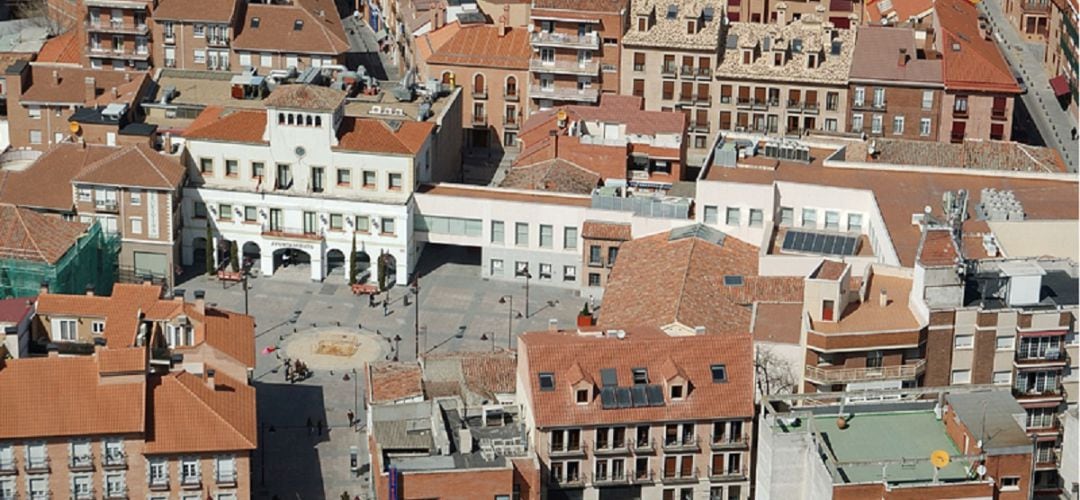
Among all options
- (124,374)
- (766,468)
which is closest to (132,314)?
(124,374)

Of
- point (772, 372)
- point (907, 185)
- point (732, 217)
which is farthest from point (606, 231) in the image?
point (772, 372)

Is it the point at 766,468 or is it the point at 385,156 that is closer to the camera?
the point at 766,468

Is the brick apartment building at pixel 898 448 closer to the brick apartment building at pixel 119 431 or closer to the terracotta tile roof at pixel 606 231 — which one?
the brick apartment building at pixel 119 431

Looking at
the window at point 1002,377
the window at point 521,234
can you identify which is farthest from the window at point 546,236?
the window at point 1002,377

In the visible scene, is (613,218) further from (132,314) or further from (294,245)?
(132,314)

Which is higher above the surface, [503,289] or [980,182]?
[980,182]

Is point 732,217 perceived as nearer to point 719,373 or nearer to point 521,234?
point 521,234

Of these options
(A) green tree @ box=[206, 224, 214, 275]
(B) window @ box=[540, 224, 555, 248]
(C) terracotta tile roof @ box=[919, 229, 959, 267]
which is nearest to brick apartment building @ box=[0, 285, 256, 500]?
(A) green tree @ box=[206, 224, 214, 275]
